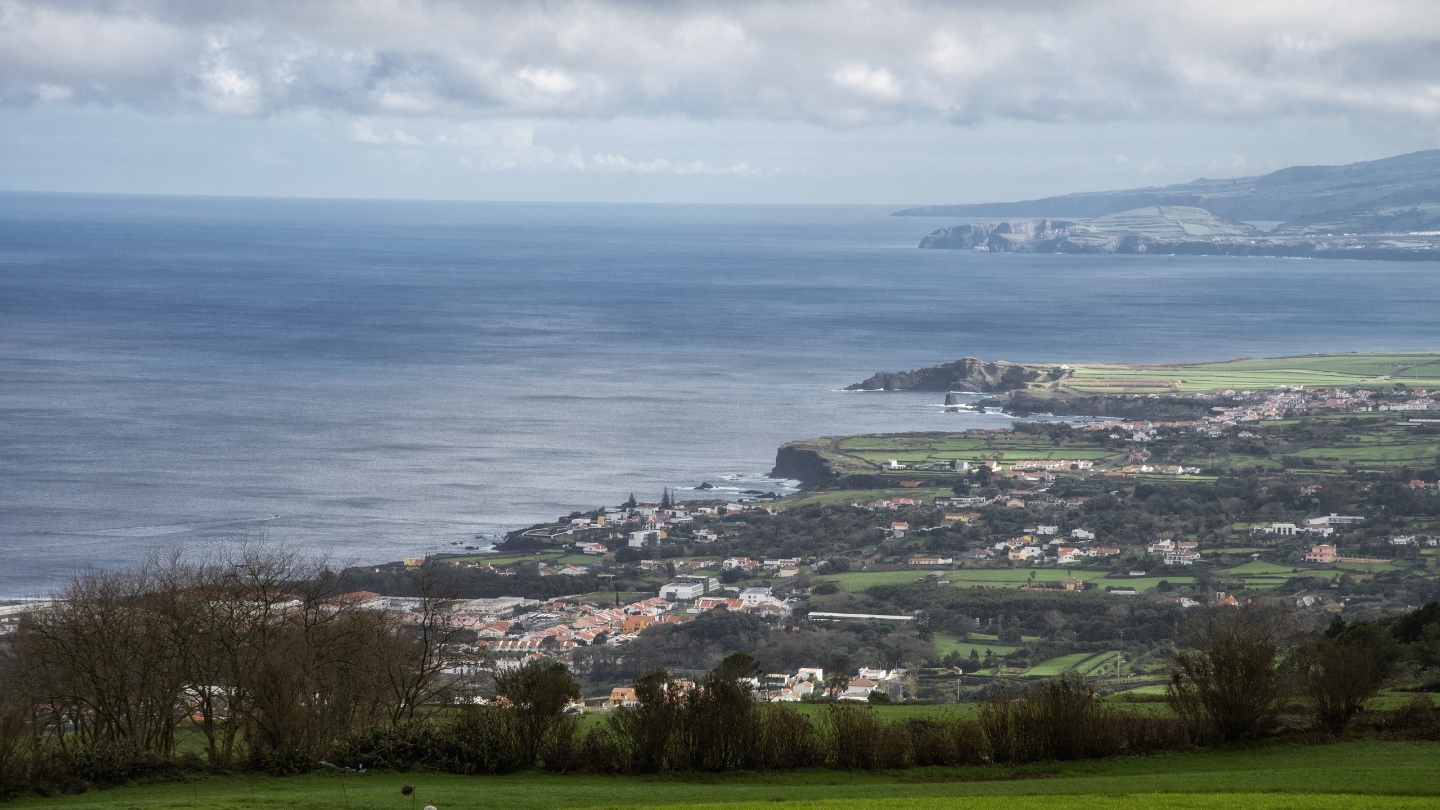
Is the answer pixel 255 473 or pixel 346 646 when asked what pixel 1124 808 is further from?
pixel 255 473

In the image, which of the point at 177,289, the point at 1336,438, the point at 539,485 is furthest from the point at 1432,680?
the point at 177,289

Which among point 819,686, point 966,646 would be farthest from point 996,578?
point 819,686

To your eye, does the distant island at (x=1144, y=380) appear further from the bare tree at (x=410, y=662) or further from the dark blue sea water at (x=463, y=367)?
the bare tree at (x=410, y=662)

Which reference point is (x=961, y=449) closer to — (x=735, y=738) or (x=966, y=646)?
(x=966, y=646)

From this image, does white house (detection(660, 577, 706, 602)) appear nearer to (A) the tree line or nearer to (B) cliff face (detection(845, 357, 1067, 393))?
(A) the tree line

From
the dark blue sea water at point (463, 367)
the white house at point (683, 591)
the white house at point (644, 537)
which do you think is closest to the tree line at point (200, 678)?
the white house at point (683, 591)
